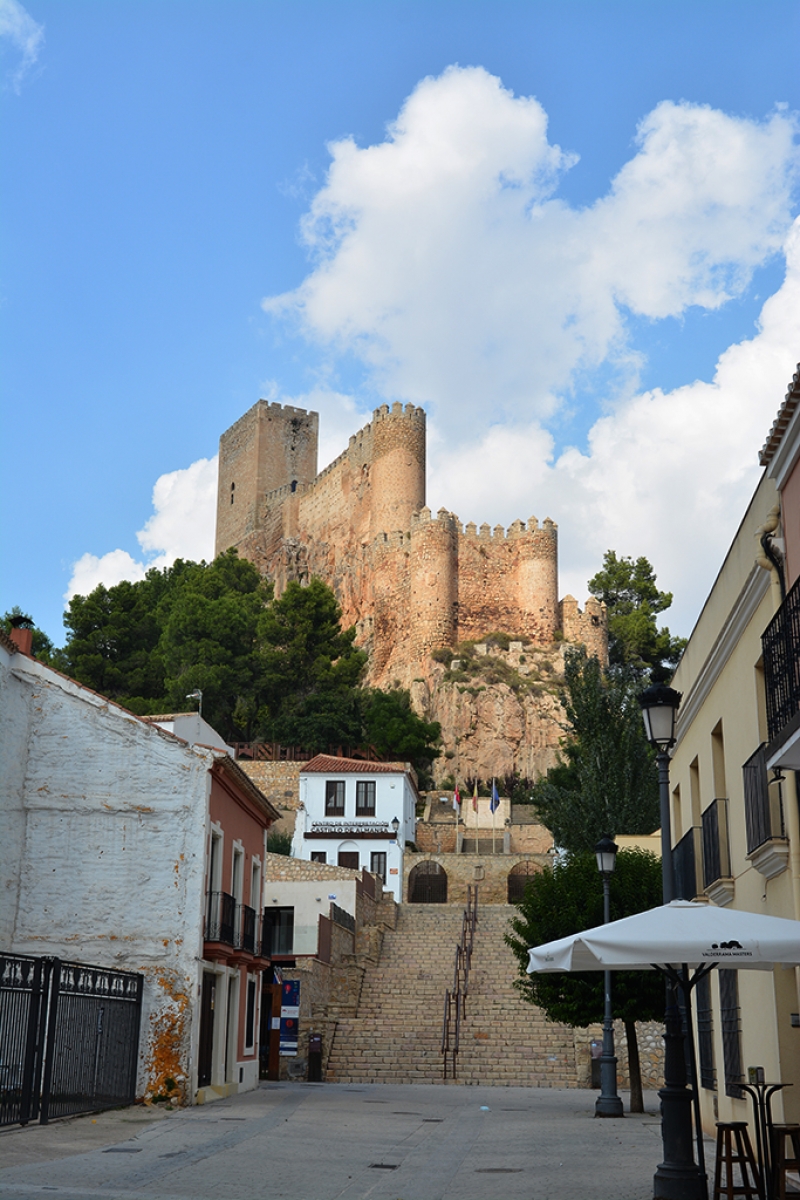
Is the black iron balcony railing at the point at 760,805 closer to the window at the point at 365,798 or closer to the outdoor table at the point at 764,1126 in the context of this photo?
the outdoor table at the point at 764,1126

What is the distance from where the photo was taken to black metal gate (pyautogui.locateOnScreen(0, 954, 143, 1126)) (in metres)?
13.4

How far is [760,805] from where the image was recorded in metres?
11.0

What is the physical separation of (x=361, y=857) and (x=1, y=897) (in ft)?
90.9

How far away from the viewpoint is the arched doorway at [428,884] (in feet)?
155

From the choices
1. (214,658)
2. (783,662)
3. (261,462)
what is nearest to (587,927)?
(783,662)

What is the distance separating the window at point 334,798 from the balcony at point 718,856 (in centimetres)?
3341

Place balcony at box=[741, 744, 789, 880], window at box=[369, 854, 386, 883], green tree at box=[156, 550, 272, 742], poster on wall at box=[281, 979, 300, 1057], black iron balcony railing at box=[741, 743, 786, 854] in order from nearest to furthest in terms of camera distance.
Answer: balcony at box=[741, 744, 789, 880] → black iron balcony railing at box=[741, 743, 786, 854] → poster on wall at box=[281, 979, 300, 1057] → window at box=[369, 854, 386, 883] → green tree at box=[156, 550, 272, 742]

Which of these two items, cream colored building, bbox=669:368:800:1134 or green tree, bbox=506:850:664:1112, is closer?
cream colored building, bbox=669:368:800:1134

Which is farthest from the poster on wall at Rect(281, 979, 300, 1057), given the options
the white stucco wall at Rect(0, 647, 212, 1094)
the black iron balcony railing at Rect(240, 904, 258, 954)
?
the white stucco wall at Rect(0, 647, 212, 1094)

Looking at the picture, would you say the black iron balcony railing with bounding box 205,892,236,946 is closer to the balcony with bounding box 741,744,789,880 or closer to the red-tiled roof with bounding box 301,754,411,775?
the balcony with bounding box 741,744,789,880

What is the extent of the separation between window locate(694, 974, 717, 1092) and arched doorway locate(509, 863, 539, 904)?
103 ft

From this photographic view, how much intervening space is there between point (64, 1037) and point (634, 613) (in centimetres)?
5673

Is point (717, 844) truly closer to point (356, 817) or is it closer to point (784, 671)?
point (784, 671)

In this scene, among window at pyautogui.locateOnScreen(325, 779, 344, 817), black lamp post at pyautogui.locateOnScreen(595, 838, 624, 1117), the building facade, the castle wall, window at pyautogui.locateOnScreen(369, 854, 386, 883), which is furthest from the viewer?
the castle wall
